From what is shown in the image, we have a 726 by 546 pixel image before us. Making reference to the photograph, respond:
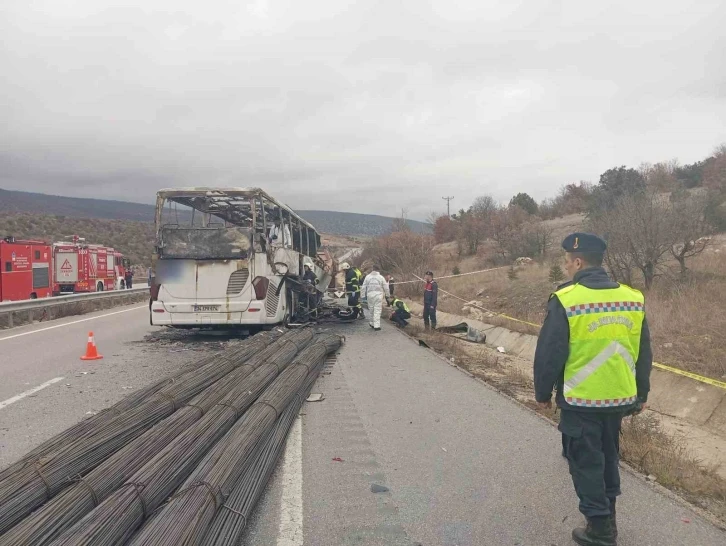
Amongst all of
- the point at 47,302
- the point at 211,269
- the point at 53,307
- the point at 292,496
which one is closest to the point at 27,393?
the point at 211,269

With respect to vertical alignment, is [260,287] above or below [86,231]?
below

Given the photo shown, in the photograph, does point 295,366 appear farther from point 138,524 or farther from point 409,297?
point 409,297

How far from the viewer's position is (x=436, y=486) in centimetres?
423

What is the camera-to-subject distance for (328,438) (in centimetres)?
539

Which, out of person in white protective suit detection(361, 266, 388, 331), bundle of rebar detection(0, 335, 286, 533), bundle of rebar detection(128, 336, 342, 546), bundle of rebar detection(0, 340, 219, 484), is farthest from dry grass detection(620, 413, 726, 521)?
person in white protective suit detection(361, 266, 388, 331)

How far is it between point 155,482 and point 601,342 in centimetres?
296

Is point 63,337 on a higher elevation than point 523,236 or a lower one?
lower

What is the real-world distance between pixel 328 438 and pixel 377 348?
585 centimetres

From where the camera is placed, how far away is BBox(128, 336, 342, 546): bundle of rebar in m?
3.03

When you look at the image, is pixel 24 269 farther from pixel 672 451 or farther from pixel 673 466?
pixel 673 466

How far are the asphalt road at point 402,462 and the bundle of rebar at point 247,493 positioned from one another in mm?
92

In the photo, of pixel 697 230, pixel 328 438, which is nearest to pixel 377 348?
pixel 328 438

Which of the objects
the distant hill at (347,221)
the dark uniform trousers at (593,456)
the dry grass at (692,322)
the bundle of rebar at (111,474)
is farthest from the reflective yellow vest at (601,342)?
the distant hill at (347,221)

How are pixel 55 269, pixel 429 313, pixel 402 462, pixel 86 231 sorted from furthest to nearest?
pixel 86 231 → pixel 55 269 → pixel 429 313 → pixel 402 462
